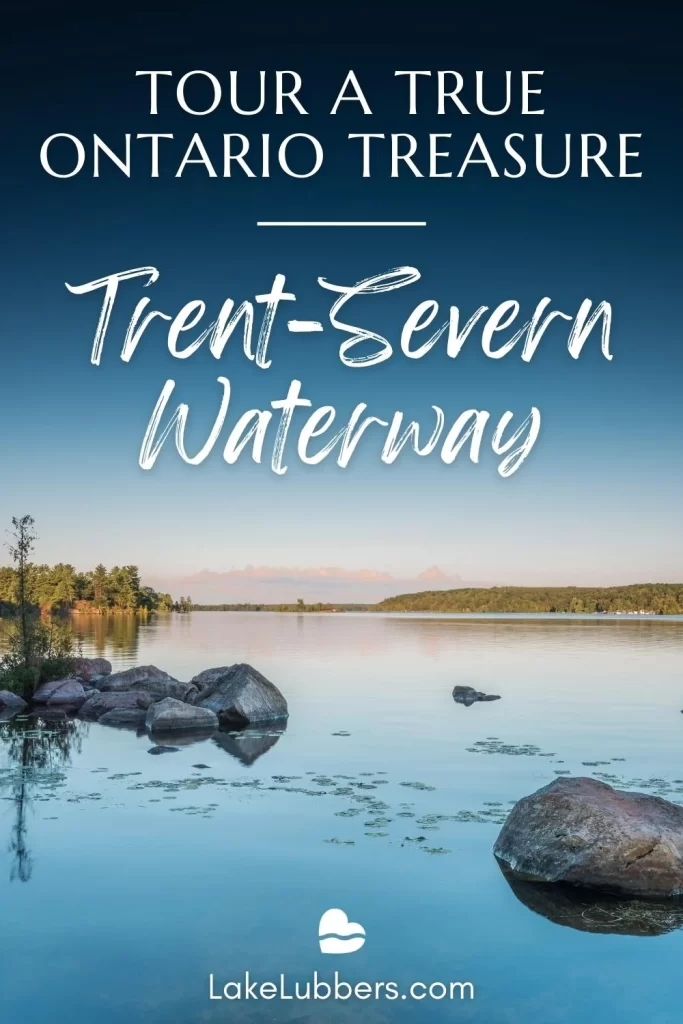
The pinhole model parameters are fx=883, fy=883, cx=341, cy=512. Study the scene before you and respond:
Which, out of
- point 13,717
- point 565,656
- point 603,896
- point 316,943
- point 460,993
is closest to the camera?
point 460,993

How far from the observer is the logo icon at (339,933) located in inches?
371

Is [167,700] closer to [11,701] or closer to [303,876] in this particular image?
[11,701]

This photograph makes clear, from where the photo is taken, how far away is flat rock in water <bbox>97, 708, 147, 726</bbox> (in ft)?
79.0

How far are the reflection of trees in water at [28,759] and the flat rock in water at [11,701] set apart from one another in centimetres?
243

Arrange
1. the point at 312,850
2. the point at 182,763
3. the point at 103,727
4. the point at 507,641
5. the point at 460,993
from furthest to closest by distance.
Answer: the point at 507,641 → the point at 103,727 → the point at 182,763 → the point at 312,850 → the point at 460,993

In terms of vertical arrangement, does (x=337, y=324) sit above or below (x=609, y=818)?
above

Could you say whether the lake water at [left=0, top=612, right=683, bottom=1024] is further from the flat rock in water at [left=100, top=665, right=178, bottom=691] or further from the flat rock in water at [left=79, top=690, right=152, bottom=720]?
the flat rock in water at [left=100, top=665, right=178, bottom=691]

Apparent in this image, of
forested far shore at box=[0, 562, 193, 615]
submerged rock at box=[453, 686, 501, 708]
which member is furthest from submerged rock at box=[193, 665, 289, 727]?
forested far shore at box=[0, 562, 193, 615]

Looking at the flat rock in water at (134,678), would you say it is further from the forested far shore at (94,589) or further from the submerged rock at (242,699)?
the forested far shore at (94,589)

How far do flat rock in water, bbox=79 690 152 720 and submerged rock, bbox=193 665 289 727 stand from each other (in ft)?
5.70

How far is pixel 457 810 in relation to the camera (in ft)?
47.7

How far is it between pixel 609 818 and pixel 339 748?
1010cm

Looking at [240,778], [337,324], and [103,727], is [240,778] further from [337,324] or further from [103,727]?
[337,324]

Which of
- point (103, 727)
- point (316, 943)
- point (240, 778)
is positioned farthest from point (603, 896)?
point (103, 727)
